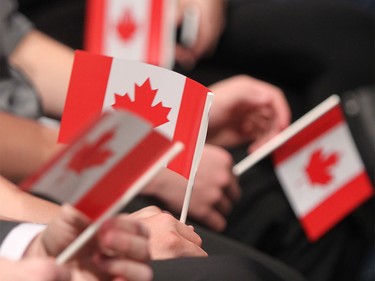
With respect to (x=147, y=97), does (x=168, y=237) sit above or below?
below

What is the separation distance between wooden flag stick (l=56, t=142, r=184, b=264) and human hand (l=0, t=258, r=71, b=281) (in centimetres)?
2

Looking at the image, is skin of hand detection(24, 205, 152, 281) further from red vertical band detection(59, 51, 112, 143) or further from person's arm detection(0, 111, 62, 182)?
person's arm detection(0, 111, 62, 182)

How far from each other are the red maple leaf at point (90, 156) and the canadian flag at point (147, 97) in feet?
0.40

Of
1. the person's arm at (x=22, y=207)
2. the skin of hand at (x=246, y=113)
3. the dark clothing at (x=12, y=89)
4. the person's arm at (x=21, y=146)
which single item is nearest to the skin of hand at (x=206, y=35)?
the skin of hand at (x=246, y=113)

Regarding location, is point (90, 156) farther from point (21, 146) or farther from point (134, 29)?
point (134, 29)

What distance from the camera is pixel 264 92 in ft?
4.00

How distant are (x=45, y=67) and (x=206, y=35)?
0.38 meters

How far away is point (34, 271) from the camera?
0.52 m

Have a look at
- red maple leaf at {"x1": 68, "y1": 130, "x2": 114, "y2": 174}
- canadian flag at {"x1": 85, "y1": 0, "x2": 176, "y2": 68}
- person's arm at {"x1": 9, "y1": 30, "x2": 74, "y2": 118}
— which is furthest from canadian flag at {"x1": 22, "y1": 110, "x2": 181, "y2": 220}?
canadian flag at {"x1": 85, "y1": 0, "x2": 176, "y2": 68}

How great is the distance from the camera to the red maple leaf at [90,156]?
55cm

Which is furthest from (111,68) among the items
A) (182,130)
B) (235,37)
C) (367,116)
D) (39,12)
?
(39,12)

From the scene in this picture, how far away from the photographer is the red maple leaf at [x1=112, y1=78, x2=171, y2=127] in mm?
673

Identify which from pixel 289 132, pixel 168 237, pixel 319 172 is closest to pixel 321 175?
pixel 319 172

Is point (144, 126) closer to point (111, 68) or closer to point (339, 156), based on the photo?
point (111, 68)
